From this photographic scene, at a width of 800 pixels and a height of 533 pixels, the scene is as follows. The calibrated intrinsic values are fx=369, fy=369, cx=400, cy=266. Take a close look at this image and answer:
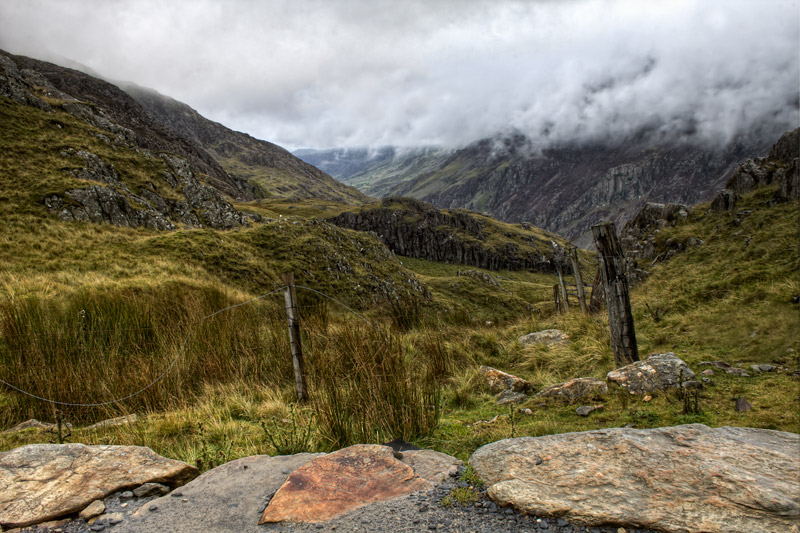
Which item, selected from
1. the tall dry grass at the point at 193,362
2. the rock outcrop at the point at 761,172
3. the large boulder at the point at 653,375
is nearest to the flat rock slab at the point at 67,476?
the tall dry grass at the point at 193,362

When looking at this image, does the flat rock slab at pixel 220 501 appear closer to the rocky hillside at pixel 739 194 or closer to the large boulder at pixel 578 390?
the large boulder at pixel 578 390

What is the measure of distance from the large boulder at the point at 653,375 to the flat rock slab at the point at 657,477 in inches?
75.6

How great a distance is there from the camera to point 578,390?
14.9ft

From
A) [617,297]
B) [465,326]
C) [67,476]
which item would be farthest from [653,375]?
[465,326]

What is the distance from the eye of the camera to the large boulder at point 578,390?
4448mm

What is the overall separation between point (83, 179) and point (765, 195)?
34740 mm

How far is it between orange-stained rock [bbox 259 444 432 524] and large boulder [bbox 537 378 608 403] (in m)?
2.81

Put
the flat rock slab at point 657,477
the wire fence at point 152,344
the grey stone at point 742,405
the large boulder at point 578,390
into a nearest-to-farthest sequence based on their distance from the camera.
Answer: the flat rock slab at point 657,477 < the grey stone at point 742,405 < the large boulder at point 578,390 < the wire fence at point 152,344

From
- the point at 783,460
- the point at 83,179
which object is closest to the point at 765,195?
the point at 783,460

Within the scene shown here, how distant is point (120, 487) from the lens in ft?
7.91

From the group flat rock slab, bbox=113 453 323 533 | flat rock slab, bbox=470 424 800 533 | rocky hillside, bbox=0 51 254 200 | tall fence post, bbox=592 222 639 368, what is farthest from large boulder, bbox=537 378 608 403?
rocky hillside, bbox=0 51 254 200

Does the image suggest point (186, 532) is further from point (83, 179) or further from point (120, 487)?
point (83, 179)

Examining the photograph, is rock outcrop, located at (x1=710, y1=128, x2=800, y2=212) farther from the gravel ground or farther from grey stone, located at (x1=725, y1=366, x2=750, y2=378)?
the gravel ground

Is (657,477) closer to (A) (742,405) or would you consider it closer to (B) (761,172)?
(A) (742,405)
